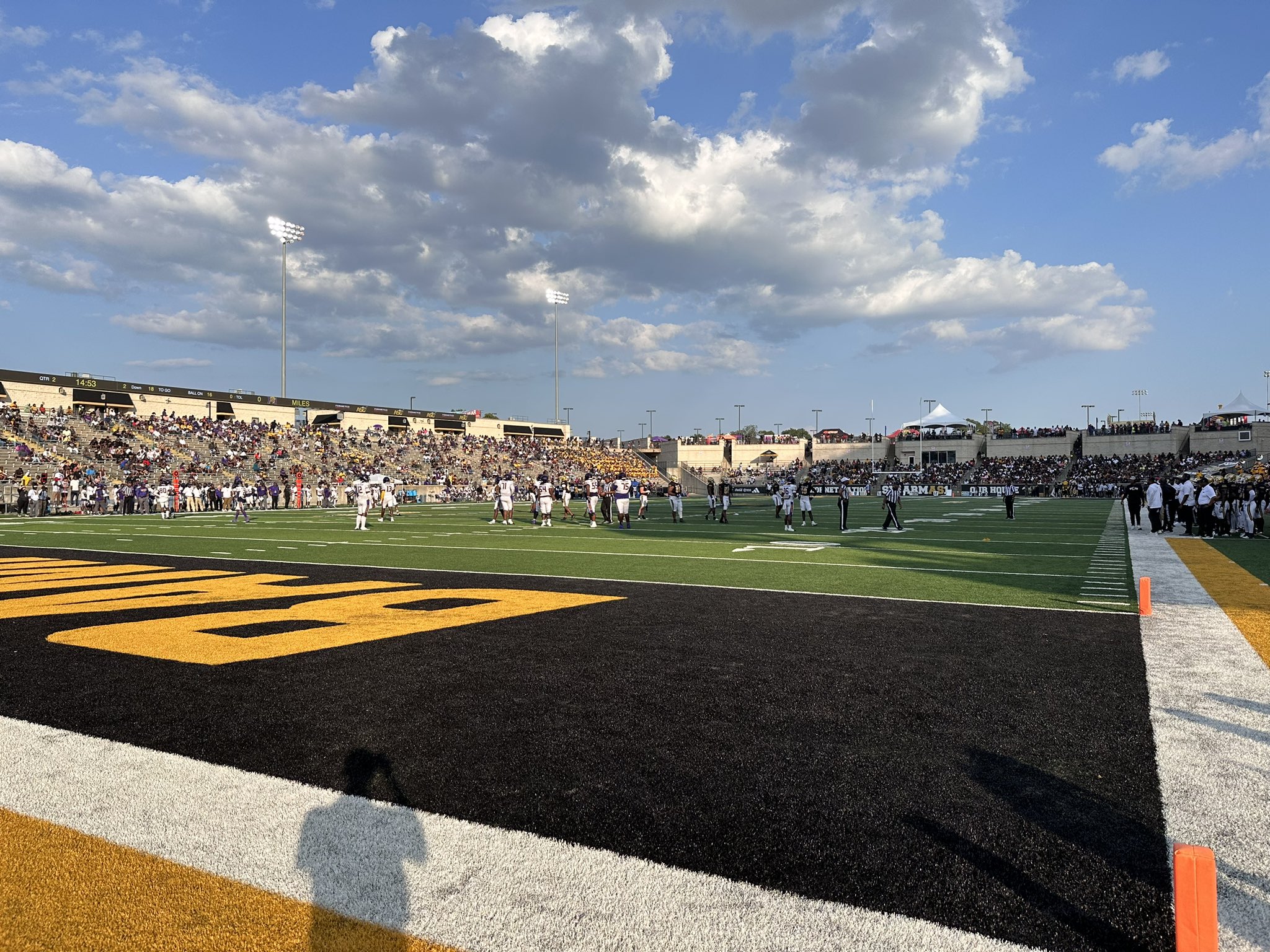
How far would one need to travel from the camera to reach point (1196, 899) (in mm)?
2355

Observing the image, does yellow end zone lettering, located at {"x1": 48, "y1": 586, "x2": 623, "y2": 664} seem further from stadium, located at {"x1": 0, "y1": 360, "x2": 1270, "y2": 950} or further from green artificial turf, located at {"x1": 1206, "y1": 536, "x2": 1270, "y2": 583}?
green artificial turf, located at {"x1": 1206, "y1": 536, "x2": 1270, "y2": 583}

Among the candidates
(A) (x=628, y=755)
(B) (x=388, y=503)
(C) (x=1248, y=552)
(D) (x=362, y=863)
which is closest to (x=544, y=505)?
(B) (x=388, y=503)

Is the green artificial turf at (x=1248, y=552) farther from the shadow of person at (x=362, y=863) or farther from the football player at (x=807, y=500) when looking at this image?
the shadow of person at (x=362, y=863)

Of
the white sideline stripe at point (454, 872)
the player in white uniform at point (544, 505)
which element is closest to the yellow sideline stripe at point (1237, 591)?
the white sideline stripe at point (454, 872)

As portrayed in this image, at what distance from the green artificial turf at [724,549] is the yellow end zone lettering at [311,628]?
2.72 meters

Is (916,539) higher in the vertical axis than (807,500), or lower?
lower

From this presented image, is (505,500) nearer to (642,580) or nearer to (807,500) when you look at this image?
(807,500)

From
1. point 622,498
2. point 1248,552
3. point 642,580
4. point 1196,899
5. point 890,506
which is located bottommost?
point 1248,552

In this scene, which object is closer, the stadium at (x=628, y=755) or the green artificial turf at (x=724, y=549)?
the stadium at (x=628, y=755)

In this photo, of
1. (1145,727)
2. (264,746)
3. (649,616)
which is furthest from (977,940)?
(649,616)

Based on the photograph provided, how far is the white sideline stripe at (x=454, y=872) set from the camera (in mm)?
2793

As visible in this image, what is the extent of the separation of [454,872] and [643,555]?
13323 millimetres

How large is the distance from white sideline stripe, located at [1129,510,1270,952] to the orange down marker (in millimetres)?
513

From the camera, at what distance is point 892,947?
8.91 ft
